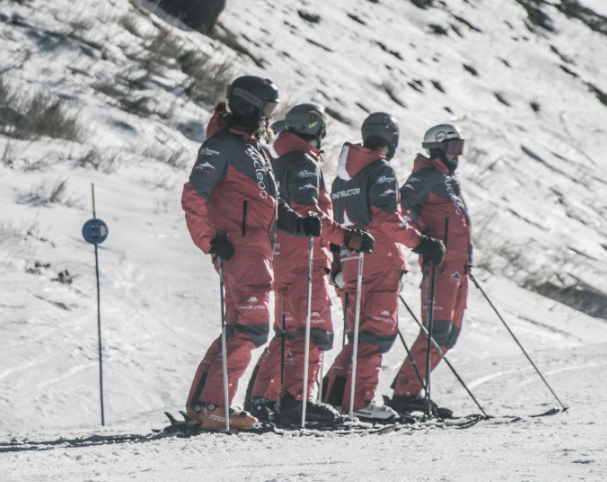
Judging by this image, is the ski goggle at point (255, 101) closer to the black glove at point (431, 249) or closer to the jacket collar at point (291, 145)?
the jacket collar at point (291, 145)

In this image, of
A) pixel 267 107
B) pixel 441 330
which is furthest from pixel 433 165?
pixel 267 107

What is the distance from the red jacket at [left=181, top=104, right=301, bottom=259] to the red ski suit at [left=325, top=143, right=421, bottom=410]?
3.73ft

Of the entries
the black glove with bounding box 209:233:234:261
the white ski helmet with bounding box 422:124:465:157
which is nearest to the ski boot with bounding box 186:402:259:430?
the black glove with bounding box 209:233:234:261

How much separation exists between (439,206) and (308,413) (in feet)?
6.88

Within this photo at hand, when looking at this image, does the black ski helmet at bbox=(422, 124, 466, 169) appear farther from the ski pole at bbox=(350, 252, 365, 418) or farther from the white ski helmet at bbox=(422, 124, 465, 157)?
the ski pole at bbox=(350, 252, 365, 418)

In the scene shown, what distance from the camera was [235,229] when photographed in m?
4.70

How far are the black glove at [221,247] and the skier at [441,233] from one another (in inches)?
87.4

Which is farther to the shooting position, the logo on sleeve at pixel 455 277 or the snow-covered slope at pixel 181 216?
the logo on sleeve at pixel 455 277

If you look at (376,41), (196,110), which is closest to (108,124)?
(196,110)

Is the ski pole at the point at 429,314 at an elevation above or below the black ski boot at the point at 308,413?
above

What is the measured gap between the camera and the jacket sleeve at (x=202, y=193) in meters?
4.52

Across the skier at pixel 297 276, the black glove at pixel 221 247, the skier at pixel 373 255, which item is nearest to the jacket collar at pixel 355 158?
the skier at pixel 373 255

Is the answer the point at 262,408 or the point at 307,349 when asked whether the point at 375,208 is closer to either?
the point at 307,349

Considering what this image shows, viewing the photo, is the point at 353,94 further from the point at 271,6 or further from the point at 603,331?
the point at 603,331
